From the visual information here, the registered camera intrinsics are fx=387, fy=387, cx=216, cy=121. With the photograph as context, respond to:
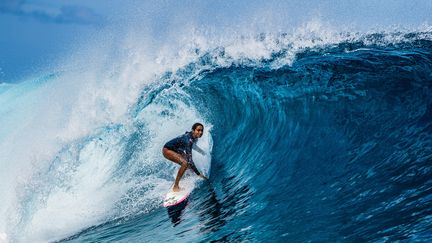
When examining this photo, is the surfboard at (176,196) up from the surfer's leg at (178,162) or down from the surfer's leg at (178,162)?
down

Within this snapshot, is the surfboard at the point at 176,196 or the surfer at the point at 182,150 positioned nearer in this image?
the surfboard at the point at 176,196

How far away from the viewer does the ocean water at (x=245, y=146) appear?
4605 millimetres

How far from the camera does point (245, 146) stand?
7.89m

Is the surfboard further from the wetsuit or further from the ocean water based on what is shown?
the wetsuit

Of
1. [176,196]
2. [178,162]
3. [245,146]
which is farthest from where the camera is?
[245,146]

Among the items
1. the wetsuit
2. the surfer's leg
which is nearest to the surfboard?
the surfer's leg

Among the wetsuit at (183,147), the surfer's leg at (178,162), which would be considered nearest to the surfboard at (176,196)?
the surfer's leg at (178,162)

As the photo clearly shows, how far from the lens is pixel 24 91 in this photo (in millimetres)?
43938

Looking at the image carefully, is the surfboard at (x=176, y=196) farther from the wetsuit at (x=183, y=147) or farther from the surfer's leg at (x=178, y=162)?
the wetsuit at (x=183, y=147)

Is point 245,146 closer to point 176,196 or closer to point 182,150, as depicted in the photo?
point 182,150

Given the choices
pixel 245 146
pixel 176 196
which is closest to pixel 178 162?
pixel 176 196

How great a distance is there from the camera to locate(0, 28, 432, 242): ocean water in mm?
4605

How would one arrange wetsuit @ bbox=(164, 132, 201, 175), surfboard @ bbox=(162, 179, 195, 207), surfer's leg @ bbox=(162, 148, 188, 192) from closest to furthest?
surfboard @ bbox=(162, 179, 195, 207) → surfer's leg @ bbox=(162, 148, 188, 192) → wetsuit @ bbox=(164, 132, 201, 175)

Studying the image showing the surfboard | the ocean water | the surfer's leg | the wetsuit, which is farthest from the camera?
the wetsuit
